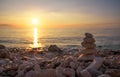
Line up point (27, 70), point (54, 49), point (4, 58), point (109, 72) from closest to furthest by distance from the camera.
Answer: point (109, 72), point (27, 70), point (4, 58), point (54, 49)

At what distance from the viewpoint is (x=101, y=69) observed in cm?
1191

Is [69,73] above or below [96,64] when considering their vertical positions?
below

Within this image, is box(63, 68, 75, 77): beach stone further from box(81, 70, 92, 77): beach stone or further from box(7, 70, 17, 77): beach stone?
box(7, 70, 17, 77): beach stone

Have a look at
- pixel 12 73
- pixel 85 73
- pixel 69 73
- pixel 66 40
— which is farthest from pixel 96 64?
pixel 66 40

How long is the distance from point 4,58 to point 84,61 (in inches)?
254

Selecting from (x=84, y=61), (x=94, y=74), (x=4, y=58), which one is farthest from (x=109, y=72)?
(x=4, y=58)

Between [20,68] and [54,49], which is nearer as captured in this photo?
[20,68]

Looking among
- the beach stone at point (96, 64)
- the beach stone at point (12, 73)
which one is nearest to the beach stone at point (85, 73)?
the beach stone at point (96, 64)

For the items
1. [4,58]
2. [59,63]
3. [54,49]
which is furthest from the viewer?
[54,49]

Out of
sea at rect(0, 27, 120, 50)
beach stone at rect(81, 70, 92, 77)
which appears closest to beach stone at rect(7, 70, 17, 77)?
beach stone at rect(81, 70, 92, 77)

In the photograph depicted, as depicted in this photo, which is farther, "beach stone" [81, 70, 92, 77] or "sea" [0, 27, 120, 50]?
"sea" [0, 27, 120, 50]

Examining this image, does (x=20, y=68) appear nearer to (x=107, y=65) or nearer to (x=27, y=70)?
(x=27, y=70)

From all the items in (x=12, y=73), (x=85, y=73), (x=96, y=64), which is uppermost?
(x=96, y=64)

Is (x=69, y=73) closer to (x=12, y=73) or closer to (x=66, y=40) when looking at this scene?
(x=12, y=73)
